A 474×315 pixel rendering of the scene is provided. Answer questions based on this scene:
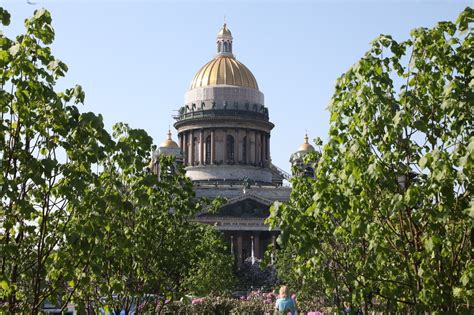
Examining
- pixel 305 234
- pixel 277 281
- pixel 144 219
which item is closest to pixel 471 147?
pixel 305 234

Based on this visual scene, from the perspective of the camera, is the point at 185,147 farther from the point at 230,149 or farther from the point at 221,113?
the point at 221,113

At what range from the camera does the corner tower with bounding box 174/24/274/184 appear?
91.9m

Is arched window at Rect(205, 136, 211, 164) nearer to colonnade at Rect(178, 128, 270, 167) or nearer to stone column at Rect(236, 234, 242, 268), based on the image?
colonnade at Rect(178, 128, 270, 167)

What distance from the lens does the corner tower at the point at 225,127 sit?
3617 inches

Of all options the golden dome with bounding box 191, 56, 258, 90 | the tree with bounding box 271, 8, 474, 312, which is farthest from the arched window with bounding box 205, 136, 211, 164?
the tree with bounding box 271, 8, 474, 312

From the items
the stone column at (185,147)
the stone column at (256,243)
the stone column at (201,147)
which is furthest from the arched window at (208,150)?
the stone column at (256,243)

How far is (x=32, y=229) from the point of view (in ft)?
30.4

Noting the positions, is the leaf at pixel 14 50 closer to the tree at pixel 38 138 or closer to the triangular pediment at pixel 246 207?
the tree at pixel 38 138

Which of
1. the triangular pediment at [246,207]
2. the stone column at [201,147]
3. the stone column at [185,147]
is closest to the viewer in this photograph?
the triangular pediment at [246,207]

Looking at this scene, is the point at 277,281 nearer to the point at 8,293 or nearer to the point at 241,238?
the point at 241,238

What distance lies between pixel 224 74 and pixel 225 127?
20.8ft

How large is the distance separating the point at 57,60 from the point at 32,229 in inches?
77.2

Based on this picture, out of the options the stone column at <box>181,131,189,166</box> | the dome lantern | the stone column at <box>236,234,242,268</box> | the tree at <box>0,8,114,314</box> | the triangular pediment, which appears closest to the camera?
the tree at <box>0,8,114,314</box>

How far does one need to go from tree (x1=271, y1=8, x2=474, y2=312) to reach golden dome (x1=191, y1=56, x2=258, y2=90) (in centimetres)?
8386
